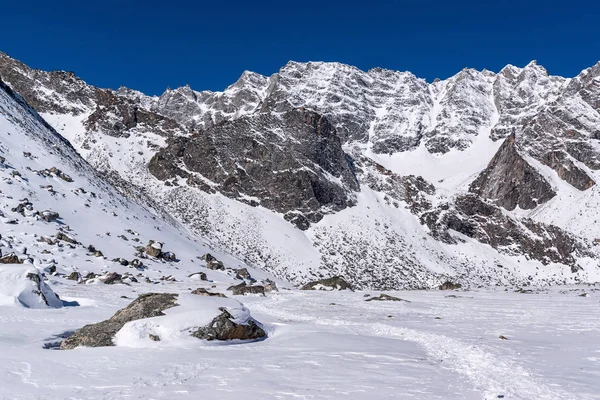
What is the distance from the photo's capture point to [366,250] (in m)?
84.4

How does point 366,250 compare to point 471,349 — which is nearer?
point 471,349

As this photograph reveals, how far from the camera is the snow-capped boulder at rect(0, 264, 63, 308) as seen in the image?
16.0 m

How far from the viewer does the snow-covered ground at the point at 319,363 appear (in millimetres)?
7766

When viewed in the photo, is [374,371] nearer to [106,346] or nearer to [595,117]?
[106,346]

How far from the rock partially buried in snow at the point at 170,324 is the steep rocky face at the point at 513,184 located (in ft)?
448

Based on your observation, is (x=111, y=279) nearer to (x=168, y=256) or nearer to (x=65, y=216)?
(x=168, y=256)

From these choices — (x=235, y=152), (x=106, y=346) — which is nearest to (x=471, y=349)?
(x=106, y=346)

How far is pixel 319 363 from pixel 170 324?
16.0 feet

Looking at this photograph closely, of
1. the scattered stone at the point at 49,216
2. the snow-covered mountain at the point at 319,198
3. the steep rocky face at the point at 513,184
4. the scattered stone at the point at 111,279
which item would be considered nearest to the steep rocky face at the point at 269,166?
the snow-covered mountain at the point at 319,198

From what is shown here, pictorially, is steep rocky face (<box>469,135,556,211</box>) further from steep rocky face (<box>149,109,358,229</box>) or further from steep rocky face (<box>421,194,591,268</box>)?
steep rocky face (<box>149,109,358,229</box>)

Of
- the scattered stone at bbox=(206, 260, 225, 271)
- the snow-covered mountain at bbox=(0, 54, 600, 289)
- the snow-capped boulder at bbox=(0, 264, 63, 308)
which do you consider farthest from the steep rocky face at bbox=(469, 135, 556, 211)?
the snow-capped boulder at bbox=(0, 264, 63, 308)

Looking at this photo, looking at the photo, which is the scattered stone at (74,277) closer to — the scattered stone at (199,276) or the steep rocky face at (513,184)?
the scattered stone at (199,276)

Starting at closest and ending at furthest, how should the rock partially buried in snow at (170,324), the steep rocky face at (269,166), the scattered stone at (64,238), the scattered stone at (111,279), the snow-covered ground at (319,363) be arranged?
1. the snow-covered ground at (319,363)
2. the rock partially buried in snow at (170,324)
3. the scattered stone at (111,279)
4. the scattered stone at (64,238)
5. the steep rocky face at (269,166)

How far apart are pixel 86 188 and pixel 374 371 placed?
45278 mm
